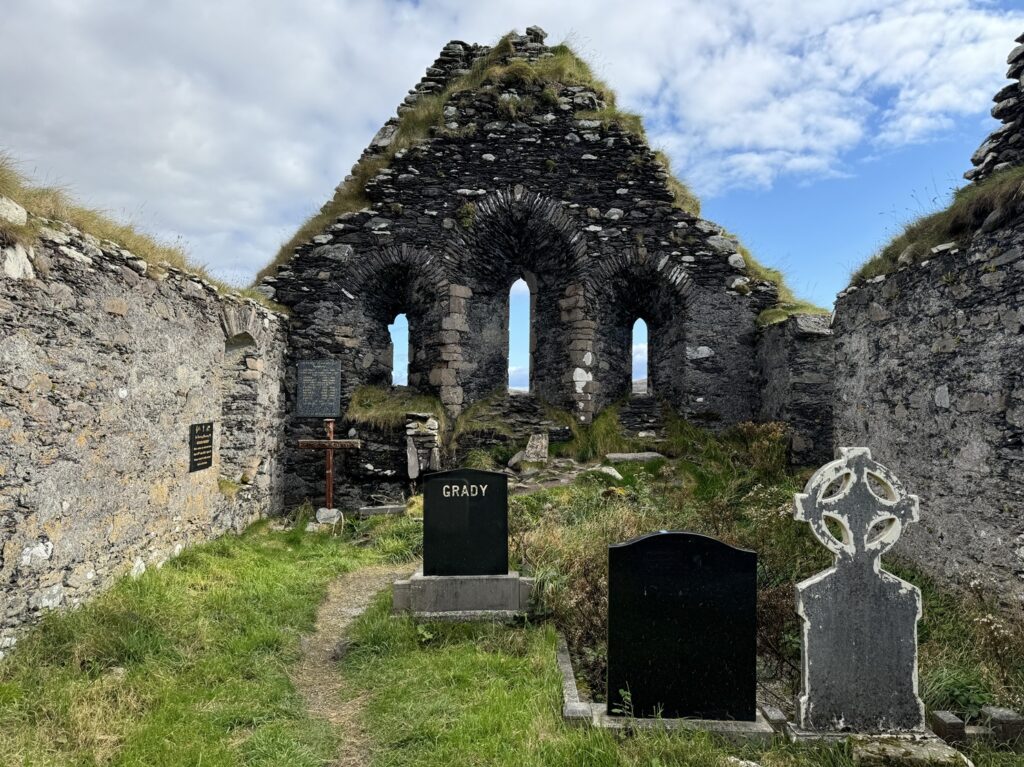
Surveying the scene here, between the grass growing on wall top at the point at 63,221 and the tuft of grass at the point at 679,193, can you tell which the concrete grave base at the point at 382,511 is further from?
the tuft of grass at the point at 679,193

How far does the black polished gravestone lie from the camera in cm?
377

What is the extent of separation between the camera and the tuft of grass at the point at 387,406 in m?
10.8

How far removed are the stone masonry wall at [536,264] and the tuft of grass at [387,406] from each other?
0.22m

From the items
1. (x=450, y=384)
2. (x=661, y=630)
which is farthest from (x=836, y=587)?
(x=450, y=384)

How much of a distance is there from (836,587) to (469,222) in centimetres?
962

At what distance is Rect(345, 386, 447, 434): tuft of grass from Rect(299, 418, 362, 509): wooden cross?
47cm

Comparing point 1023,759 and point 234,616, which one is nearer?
point 1023,759

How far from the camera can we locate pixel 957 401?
5.80 m

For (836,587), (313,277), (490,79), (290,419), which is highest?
(490,79)

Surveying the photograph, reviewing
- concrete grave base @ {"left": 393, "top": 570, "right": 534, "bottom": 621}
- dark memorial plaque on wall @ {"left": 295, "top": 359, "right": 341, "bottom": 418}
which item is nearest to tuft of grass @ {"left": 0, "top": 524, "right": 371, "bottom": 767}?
concrete grave base @ {"left": 393, "top": 570, "right": 534, "bottom": 621}

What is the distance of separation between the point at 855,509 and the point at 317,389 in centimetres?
934

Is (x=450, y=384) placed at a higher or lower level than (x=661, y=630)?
higher

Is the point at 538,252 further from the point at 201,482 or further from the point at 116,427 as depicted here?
the point at 116,427

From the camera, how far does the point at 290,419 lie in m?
11.0
